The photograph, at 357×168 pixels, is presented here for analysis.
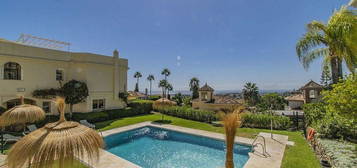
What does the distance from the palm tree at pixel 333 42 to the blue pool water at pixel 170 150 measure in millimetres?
7008

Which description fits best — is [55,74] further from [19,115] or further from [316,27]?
[316,27]

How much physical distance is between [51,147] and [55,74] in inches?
683

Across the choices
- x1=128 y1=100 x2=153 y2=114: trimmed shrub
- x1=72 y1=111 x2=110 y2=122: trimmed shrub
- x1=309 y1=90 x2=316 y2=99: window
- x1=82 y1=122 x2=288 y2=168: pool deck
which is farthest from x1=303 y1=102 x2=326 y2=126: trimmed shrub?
x1=309 y1=90 x2=316 y2=99: window

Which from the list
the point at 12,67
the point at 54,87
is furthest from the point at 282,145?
the point at 12,67

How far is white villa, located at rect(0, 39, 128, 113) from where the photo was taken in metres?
13.8

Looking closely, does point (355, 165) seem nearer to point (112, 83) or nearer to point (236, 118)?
point (236, 118)

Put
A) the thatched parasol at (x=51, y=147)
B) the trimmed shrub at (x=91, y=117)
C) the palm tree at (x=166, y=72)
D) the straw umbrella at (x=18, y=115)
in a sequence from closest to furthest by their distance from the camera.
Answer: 1. the thatched parasol at (x=51, y=147)
2. the straw umbrella at (x=18, y=115)
3. the trimmed shrub at (x=91, y=117)
4. the palm tree at (x=166, y=72)

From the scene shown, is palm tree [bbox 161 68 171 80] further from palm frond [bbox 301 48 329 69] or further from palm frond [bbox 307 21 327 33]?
palm frond [bbox 307 21 327 33]

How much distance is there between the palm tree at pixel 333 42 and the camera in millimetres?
6652

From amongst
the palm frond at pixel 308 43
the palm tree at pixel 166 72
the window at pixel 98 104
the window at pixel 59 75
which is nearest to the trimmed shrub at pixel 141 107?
the window at pixel 98 104

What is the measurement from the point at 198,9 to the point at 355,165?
13003 mm

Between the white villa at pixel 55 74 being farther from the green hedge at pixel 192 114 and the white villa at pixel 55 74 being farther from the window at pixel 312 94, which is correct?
the window at pixel 312 94

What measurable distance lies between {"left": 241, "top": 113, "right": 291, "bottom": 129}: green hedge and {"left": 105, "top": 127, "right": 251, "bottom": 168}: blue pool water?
15.5 ft

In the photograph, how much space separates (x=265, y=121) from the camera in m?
14.2
